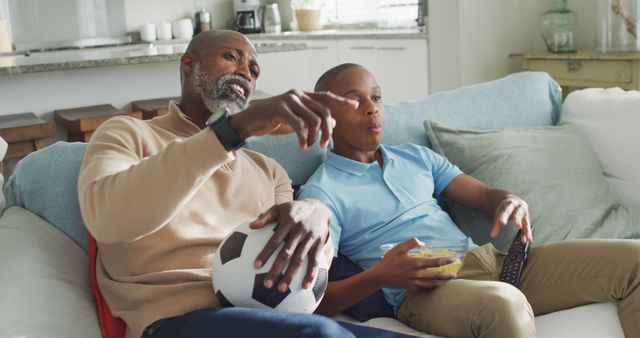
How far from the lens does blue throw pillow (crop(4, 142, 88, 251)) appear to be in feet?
5.98

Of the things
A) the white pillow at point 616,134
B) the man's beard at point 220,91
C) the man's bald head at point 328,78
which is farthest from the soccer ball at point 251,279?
the white pillow at point 616,134

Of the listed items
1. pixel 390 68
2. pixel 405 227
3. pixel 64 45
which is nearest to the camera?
pixel 405 227

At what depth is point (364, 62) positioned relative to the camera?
5.35m

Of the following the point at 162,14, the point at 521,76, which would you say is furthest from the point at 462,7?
the point at 162,14

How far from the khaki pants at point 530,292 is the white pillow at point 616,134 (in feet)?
2.06

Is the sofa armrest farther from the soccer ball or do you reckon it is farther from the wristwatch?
the wristwatch

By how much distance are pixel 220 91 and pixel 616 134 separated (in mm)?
1277

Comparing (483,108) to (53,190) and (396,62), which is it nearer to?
(53,190)

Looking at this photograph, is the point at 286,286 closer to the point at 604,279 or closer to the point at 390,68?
the point at 604,279

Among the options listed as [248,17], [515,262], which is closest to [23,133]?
[515,262]

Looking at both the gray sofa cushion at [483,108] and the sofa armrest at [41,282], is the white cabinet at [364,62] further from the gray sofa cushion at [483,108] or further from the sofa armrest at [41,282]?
the sofa armrest at [41,282]

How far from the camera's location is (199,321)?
144 centimetres

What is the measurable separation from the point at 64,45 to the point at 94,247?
5445 mm

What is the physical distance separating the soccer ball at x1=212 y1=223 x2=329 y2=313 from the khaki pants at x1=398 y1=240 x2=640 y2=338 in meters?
0.30
